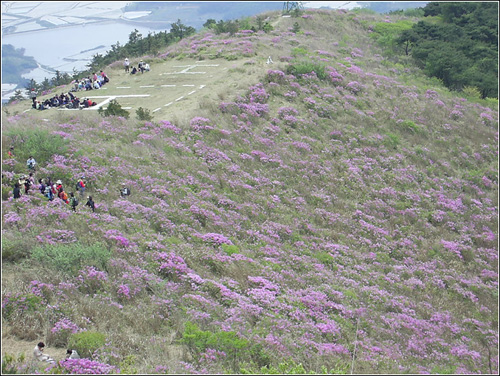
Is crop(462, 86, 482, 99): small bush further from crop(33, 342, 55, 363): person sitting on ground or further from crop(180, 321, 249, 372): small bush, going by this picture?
crop(33, 342, 55, 363): person sitting on ground

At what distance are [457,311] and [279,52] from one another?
95.4 ft

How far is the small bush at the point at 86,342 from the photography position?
35.5 ft

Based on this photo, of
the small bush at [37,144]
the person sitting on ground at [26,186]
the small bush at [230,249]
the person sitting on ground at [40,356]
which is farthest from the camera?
the small bush at [37,144]

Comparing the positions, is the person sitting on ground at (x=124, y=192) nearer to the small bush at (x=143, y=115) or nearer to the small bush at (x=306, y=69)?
the small bush at (x=143, y=115)

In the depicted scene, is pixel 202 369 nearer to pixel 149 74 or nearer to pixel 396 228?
pixel 396 228

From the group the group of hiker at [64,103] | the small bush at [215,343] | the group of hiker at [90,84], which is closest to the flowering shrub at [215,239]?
the small bush at [215,343]

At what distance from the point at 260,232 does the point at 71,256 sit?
28.4 ft

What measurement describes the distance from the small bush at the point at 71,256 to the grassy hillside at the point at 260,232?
0.27 ft

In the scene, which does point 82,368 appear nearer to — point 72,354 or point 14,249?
point 72,354

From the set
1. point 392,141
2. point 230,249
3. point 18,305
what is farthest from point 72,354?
point 392,141

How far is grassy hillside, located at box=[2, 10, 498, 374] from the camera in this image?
12.4m

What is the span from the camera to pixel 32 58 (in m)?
58.8

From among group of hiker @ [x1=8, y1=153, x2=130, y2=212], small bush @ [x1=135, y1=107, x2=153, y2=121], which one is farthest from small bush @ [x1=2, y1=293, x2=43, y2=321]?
small bush @ [x1=135, y1=107, x2=153, y2=121]

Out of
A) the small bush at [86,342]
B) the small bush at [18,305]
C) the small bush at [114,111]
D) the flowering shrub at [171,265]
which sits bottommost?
the flowering shrub at [171,265]
